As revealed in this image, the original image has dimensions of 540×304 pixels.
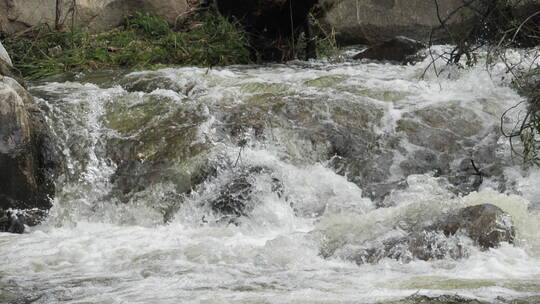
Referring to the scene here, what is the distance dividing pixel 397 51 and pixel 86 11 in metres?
4.11

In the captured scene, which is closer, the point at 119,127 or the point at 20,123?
the point at 20,123

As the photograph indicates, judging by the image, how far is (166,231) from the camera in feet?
19.1

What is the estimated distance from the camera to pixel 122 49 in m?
10.4

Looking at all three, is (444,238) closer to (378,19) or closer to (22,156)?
(22,156)

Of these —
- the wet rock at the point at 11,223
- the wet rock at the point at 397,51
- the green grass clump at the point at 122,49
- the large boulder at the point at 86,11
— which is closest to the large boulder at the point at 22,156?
the wet rock at the point at 11,223

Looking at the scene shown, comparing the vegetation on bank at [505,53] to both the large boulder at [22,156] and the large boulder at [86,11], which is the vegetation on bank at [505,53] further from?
the large boulder at [86,11]

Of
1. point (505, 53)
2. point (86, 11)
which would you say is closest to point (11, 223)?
point (505, 53)

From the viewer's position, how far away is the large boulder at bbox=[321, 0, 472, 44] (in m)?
11.1

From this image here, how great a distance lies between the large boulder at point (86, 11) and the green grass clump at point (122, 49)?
21cm

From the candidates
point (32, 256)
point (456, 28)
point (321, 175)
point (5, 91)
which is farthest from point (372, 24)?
point (32, 256)

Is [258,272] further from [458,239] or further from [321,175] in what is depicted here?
[321,175]

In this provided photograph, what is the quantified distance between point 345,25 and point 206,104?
422cm

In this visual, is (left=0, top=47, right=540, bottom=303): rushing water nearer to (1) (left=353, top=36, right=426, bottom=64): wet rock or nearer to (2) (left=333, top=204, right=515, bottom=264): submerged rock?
(2) (left=333, top=204, right=515, bottom=264): submerged rock

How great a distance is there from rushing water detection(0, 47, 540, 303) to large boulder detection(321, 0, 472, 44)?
2328 mm
